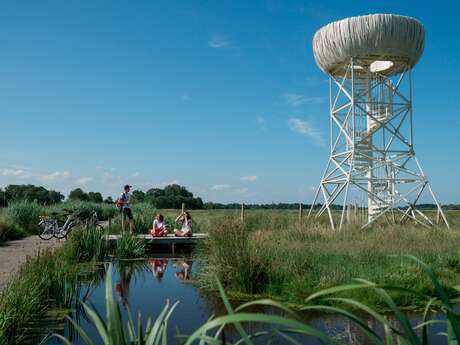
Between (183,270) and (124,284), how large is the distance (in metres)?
2.46

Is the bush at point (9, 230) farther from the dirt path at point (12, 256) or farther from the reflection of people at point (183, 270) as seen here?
the reflection of people at point (183, 270)

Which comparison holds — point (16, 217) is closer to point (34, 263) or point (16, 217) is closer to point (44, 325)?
point (34, 263)

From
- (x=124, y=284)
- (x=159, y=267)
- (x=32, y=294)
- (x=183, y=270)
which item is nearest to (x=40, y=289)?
(x=32, y=294)

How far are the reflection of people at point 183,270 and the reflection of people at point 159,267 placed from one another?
316mm

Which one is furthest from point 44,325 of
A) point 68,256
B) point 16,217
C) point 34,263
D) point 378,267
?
point 16,217

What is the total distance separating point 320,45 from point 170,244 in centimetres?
973

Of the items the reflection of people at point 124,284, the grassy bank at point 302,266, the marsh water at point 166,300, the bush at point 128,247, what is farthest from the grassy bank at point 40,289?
the grassy bank at point 302,266

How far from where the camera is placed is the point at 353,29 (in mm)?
18734

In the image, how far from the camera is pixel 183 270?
1280cm

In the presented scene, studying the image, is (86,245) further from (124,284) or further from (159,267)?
(124,284)

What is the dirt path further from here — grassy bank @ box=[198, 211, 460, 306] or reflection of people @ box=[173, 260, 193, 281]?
grassy bank @ box=[198, 211, 460, 306]

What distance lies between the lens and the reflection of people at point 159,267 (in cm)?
1184

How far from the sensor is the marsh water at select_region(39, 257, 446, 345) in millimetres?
6668

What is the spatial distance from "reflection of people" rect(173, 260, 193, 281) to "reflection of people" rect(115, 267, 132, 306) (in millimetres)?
1126
